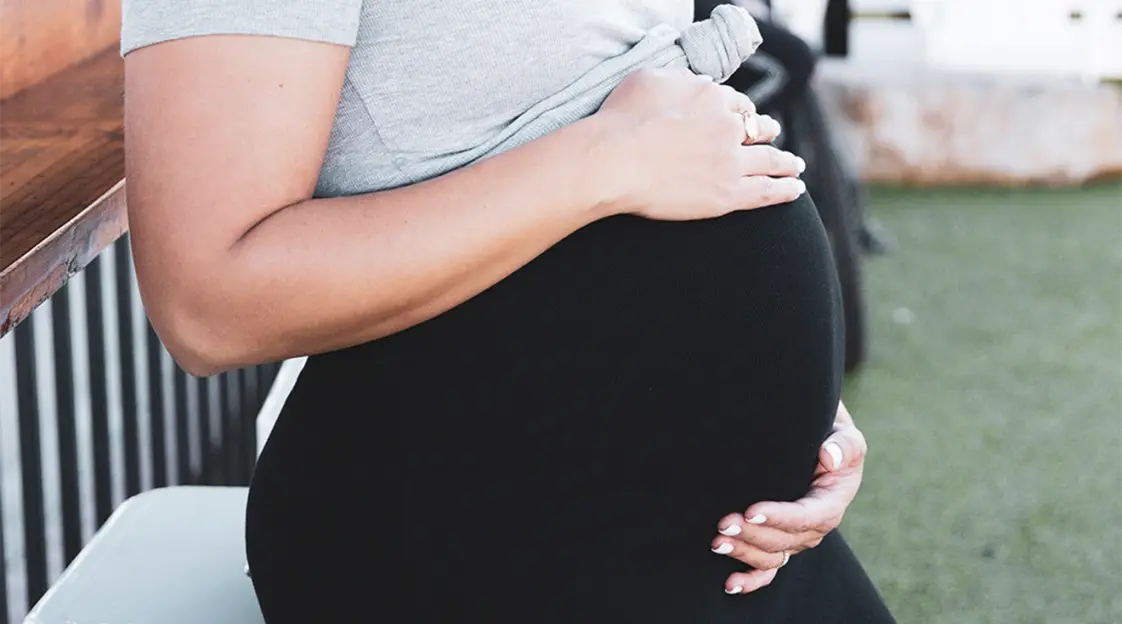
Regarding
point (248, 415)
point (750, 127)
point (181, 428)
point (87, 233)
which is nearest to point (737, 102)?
point (750, 127)

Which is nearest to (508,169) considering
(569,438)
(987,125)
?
(569,438)

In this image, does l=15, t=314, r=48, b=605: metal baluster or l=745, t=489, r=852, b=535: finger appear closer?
l=745, t=489, r=852, b=535: finger

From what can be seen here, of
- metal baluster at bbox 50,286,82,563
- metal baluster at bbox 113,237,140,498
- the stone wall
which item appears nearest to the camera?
metal baluster at bbox 50,286,82,563

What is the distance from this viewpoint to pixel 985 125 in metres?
5.09

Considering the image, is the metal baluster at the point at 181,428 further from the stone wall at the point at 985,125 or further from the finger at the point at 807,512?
the stone wall at the point at 985,125

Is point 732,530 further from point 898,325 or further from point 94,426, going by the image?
point 898,325

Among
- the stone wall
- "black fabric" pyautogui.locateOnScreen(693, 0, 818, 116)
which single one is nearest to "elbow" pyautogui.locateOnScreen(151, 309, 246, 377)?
"black fabric" pyautogui.locateOnScreen(693, 0, 818, 116)

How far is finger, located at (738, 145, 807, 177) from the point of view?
943mm

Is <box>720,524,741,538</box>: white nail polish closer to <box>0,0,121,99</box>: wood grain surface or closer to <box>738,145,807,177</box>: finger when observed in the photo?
<box>738,145,807,177</box>: finger

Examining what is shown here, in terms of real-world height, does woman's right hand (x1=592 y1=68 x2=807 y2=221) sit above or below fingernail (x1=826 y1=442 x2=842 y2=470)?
above

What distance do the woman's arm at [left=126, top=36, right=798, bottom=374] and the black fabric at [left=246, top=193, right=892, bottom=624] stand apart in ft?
0.13

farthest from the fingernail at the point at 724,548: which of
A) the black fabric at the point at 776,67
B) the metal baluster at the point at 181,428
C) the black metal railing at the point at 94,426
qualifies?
the black fabric at the point at 776,67

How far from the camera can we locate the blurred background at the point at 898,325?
1.24m

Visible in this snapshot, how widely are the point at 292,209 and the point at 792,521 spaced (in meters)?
0.42
